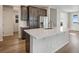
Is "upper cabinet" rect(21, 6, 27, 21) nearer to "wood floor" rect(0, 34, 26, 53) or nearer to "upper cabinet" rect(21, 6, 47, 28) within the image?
"upper cabinet" rect(21, 6, 47, 28)

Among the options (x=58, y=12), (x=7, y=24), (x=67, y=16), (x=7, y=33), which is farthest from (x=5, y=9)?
(x=67, y=16)

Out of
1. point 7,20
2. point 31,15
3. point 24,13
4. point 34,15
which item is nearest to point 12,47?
point 24,13

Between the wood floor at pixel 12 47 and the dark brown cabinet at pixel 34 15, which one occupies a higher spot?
the dark brown cabinet at pixel 34 15

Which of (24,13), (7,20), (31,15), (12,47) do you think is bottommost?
(12,47)

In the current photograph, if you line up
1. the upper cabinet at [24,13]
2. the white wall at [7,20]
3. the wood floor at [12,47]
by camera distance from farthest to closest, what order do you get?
the white wall at [7,20]
the upper cabinet at [24,13]
the wood floor at [12,47]

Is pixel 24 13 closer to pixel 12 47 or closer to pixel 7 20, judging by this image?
pixel 7 20

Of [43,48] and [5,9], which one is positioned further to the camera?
[5,9]

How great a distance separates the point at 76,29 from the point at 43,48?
11.0 m

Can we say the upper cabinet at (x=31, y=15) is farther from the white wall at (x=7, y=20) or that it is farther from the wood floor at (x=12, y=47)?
the wood floor at (x=12, y=47)

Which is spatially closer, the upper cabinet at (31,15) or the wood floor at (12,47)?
the wood floor at (12,47)

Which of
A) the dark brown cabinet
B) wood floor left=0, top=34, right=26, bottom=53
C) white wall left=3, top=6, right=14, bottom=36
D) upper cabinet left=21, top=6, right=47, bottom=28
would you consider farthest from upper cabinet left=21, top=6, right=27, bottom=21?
→ wood floor left=0, top=34, right=26, bottom=53

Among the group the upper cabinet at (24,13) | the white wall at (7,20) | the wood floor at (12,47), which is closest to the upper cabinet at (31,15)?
the upper cabinet at (24,13)
